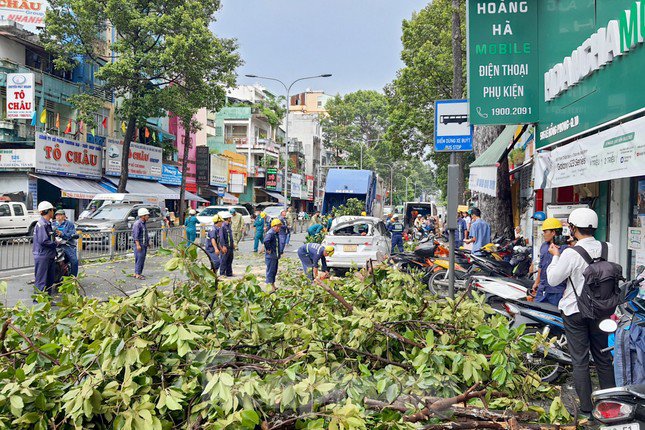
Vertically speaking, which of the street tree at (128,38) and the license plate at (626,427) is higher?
the street tree at (128,38)

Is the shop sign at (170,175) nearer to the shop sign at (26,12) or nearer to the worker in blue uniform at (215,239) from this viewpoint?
the shop sign at (26,12)

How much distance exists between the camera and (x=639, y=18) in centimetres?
615

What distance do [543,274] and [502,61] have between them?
4327mm

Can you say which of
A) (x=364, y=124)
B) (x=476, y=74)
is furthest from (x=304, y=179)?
(x=476, y=74)

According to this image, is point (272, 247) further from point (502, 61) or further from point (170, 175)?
point (170, 175)

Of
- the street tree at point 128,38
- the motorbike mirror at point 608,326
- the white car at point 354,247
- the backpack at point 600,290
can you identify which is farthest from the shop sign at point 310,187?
the motorbike mirror at point 608,326

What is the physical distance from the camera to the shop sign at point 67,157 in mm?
26206

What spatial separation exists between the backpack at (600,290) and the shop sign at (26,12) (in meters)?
27.8

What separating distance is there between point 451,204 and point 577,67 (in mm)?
3578

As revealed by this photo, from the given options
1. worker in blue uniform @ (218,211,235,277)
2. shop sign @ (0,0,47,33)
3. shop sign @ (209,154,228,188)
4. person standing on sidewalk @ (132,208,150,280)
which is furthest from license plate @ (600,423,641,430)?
shop sign @ (209,154,228,188)

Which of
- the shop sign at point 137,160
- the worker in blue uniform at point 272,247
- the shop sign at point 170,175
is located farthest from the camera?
the shop sign at point 170,175

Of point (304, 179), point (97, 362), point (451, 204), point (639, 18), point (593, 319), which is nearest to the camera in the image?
point (97, 362)

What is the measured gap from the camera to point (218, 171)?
46.7 meters

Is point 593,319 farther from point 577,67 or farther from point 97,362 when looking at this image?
point 577,67
